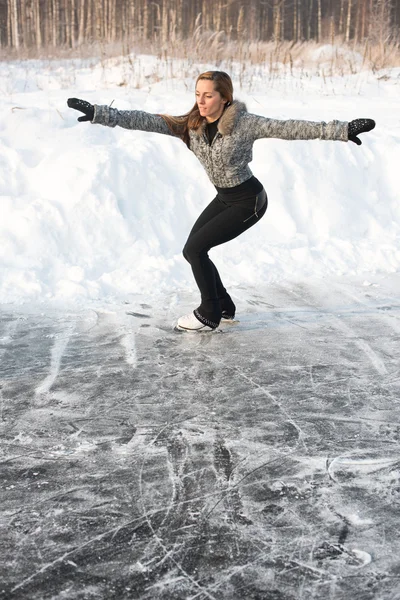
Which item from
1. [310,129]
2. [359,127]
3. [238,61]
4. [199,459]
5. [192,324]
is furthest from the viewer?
[238,61]

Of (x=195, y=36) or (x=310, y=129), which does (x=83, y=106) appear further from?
(x=195, y=36)

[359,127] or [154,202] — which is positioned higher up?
[359,127]

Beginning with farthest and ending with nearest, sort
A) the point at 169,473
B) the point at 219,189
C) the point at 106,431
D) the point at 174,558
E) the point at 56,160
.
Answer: the point at 56,160, the point at 219,189, the point at 106,431, the point at 169,473, the point at 174,558

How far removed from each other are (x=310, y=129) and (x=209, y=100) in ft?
2.14

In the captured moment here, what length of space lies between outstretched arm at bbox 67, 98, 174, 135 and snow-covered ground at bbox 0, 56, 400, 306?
5.76 feet

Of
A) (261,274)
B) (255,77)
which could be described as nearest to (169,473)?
(261,274)

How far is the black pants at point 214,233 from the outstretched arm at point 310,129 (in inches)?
19.1

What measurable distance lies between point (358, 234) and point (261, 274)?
2.05 m

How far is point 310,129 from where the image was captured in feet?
15.5

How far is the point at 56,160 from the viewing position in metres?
8.51

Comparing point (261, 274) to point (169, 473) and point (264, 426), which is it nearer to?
point (264, 426)

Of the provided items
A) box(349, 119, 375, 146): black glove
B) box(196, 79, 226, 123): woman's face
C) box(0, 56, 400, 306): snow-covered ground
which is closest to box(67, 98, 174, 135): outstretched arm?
box(196, 79, 226, 123): woman's face

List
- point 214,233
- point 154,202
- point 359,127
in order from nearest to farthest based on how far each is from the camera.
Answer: point 359,127, point 214,233, point 154,202

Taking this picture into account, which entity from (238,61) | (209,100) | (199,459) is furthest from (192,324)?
(238,61)
